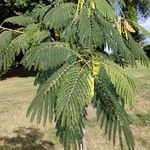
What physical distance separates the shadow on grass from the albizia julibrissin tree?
553 centimetres

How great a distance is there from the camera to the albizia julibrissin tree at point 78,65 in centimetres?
240

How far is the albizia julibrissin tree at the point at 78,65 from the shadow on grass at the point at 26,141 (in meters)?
5.53

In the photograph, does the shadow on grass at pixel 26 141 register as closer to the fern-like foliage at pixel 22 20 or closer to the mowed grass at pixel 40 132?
the mowed grass at pixel 40 132

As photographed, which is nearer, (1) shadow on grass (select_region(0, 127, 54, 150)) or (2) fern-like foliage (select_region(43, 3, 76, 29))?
(2) fern-like foliage (select_region(43, 3, 76, 29))

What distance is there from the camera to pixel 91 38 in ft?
9.70

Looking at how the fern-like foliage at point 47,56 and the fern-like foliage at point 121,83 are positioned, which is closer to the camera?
the fern-like foliage at point 121,83

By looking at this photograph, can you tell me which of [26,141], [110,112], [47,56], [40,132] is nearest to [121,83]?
[110,112]

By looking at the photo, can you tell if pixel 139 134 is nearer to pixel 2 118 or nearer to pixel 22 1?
pixel 2 118

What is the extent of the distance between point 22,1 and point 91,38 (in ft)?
58.8

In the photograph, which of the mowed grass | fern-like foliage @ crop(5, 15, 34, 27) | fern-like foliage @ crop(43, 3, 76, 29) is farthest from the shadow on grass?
fern-like foliage @ crop(43, 3, 76, 29)

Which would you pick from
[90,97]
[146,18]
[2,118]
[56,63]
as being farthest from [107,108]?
[146,18]

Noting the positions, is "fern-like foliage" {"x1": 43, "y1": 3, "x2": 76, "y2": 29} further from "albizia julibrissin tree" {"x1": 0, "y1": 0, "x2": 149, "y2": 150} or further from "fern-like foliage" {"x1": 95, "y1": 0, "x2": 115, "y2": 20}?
"fern-like foliage" {"x1": 95, "y1": 0, "x2": 115, "y2": 20}

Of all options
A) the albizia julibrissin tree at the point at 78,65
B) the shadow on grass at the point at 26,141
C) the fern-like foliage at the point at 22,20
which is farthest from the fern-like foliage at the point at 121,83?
the shadow on grass at the point at 26,141

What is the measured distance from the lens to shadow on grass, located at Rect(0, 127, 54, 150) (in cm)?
945
